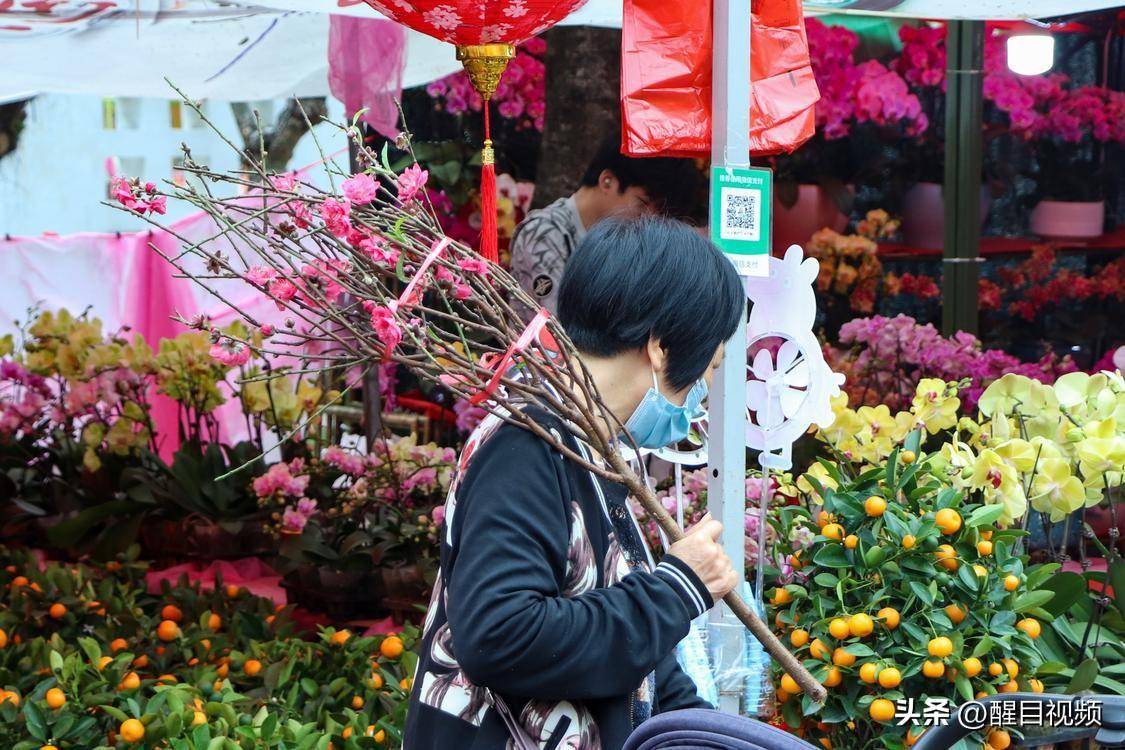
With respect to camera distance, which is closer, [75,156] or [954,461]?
[954,461]

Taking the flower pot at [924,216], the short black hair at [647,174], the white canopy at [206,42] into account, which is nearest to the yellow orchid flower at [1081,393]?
the white canopy at [206,42]

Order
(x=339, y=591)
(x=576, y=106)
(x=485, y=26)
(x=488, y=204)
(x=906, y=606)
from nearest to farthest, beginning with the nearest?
(x=906, y=606) → (x=485, y=26) → (x=488, y=204) → (x=339, y=591) → (x=576, y=106)

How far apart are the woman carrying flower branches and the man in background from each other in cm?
187

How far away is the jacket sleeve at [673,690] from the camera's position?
1.62 metres

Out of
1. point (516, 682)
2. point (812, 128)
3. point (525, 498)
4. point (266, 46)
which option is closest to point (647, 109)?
point (812, 128)

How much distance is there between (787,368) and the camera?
2.21 metres

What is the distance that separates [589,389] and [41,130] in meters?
5.94

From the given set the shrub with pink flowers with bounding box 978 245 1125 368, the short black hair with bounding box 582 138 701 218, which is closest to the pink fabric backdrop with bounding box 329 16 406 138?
the short black hair with bounding box 582 138 701 218

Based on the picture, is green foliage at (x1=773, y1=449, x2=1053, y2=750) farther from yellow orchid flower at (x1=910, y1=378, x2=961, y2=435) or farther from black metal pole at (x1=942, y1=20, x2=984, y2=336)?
black metal pole at (x1=942, y1=20, x2=984, y2=336)

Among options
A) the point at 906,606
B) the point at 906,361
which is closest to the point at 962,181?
the point at 906,361

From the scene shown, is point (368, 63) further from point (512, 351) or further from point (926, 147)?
point (512, 351)

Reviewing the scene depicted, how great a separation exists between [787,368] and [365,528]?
5.58 feet

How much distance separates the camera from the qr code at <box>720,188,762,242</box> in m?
2.01

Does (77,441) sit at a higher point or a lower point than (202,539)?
higher
